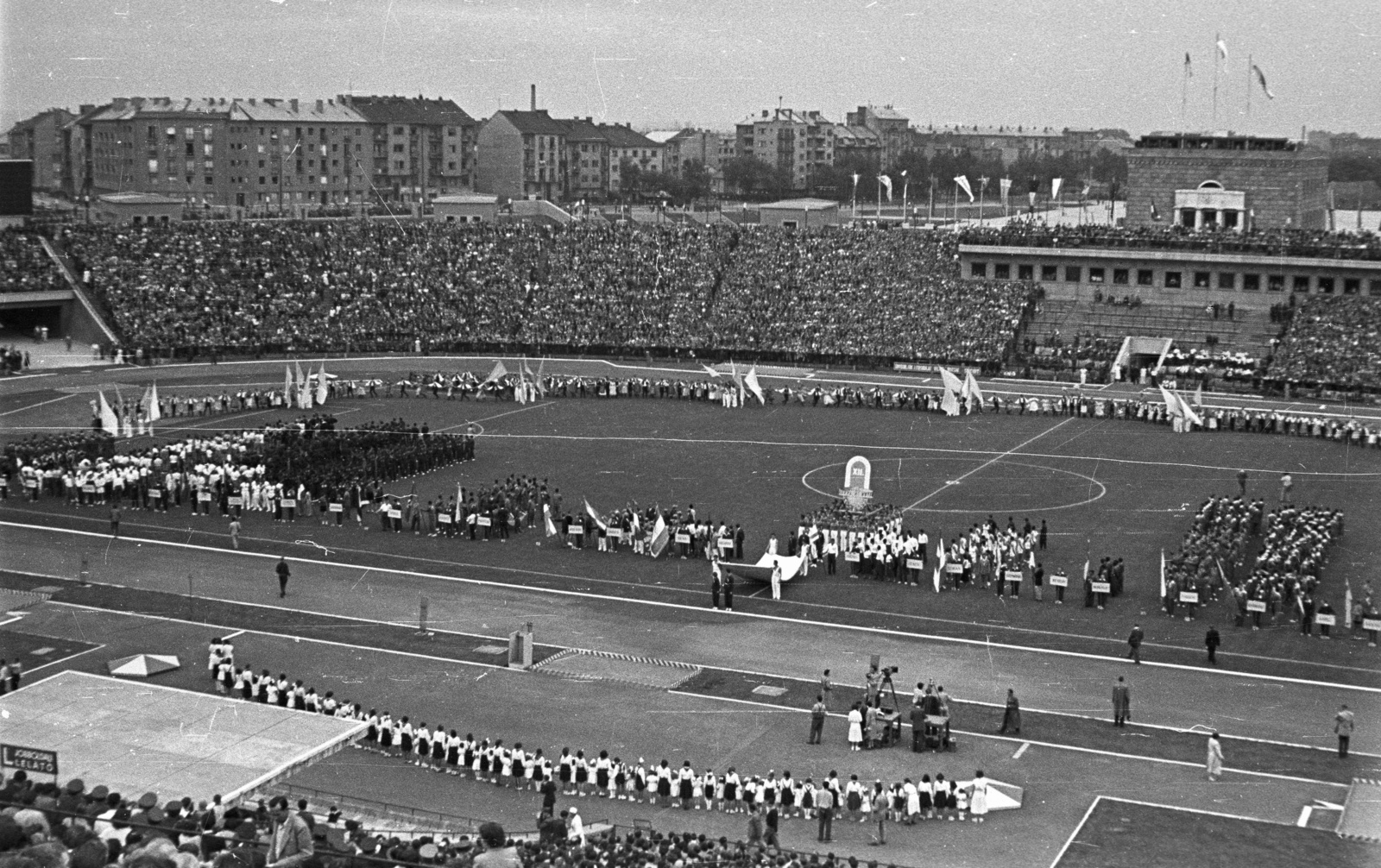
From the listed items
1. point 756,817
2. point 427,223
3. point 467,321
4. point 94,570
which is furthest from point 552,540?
point 427,223

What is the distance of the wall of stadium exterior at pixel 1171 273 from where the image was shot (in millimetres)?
77625

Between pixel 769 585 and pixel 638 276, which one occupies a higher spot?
pixel 638 276

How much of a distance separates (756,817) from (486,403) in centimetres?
4529

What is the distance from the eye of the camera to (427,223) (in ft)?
320

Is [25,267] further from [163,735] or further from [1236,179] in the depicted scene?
[1236,179]

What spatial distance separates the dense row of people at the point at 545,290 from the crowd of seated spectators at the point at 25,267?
68.2 inches

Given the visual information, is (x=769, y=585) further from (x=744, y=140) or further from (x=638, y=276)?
(x=744, y=140)

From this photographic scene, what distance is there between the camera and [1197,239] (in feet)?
269

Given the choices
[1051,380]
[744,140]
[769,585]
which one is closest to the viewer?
[769,585]

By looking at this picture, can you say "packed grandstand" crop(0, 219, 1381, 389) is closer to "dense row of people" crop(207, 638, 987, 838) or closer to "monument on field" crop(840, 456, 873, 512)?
"monument on field" crop(840, 456, 873, 512)

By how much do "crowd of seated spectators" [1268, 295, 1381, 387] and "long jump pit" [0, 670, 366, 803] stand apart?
5432cm

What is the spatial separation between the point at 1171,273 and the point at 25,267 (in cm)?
5846

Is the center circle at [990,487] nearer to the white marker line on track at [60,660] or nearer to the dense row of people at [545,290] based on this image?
the white marker line on track at [60,660]

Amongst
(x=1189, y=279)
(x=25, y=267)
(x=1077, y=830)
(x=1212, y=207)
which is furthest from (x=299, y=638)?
(x=1212, y=207)
